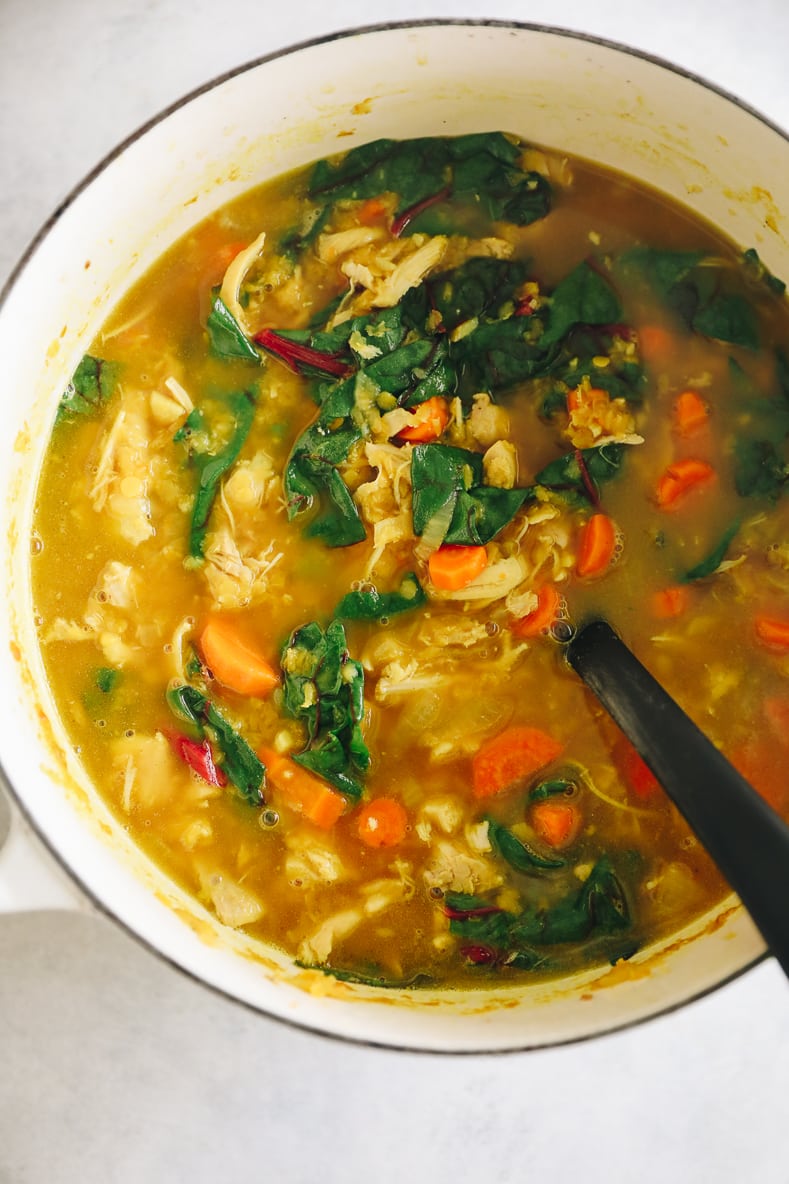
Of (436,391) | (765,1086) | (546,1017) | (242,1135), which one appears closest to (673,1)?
(436,391)

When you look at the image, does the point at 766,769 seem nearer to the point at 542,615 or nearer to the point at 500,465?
the point at 542,615

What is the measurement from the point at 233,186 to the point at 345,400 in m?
0.69

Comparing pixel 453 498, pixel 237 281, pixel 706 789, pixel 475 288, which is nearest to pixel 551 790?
pixel 706 789

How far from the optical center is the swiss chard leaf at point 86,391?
2910mm

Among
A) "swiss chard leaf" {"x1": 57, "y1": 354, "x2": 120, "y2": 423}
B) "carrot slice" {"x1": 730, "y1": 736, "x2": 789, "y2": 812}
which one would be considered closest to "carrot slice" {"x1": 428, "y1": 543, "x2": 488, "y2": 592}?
"carrot slice" {"x1": 730, "y1": 736, "x2": 789, "y2": 812}

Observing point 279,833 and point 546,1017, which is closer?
point 546,1017

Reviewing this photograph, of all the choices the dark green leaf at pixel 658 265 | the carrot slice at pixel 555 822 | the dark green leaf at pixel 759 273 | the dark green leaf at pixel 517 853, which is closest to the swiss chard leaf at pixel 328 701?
the dark green leaf at pixel 517 853

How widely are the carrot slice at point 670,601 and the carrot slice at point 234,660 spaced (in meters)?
1.04

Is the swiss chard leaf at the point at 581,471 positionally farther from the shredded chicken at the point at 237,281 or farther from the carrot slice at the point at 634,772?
the shredded chicken at the point at 237,281

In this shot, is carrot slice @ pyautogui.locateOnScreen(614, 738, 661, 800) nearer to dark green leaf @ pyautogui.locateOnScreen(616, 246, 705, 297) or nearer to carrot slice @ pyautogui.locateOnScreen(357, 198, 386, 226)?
dark green leaf @ pyautogui.locateOnScreen(616, 246, 705, 297)

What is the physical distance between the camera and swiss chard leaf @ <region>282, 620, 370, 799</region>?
281 cm

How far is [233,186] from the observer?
2.94m

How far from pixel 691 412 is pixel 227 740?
1.53 meters

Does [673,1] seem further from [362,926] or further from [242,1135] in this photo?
[242,1135]
